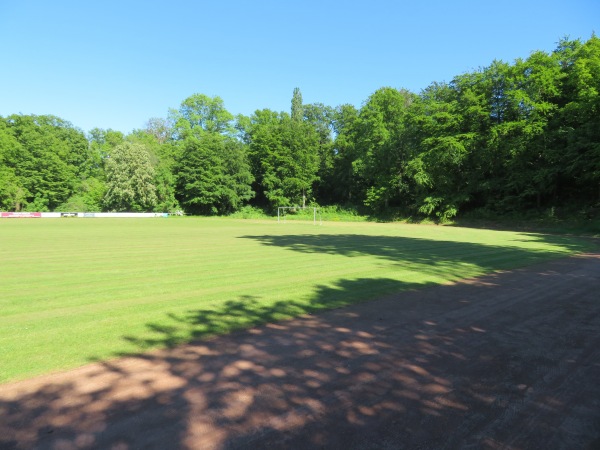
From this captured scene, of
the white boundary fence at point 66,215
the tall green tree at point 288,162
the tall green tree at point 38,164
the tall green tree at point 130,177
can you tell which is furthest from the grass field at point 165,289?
the tall green tree at point 38,164

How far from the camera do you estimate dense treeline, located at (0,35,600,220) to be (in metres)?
39.1

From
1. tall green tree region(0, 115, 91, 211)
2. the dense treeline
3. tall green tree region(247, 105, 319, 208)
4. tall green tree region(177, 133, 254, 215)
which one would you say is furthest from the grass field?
tall green tree region(0, 115, 91, 211)

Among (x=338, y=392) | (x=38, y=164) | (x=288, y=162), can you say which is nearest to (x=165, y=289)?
(x=338, y=392)

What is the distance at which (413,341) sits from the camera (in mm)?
5195

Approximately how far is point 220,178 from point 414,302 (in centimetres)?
6115

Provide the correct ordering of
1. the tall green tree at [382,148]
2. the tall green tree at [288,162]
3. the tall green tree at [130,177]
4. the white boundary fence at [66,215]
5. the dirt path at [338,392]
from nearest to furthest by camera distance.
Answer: the dirt path at [338,392], the tall green tree at [382,148], the white boundary fence at [66,215], the tall green tree at [130,177], the tall green tree at [288,162]

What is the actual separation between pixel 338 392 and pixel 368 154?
56613 mm

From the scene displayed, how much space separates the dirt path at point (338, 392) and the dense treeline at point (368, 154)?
36895 millimetres

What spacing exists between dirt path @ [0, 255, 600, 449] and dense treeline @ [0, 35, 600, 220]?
36.9 meters

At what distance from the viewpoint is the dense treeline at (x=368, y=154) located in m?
39.1

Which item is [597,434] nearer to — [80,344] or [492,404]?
[492,404]

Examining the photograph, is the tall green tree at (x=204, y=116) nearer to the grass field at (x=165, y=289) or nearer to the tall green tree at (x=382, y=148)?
the tall green tree at (x=382, y=148)

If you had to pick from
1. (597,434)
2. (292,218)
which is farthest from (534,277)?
(292,218)

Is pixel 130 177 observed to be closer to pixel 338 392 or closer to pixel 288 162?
pixel 288 162
